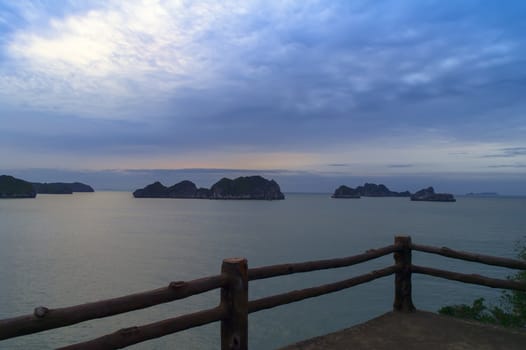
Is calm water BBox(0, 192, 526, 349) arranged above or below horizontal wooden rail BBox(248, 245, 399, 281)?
below

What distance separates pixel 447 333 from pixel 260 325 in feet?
46.0

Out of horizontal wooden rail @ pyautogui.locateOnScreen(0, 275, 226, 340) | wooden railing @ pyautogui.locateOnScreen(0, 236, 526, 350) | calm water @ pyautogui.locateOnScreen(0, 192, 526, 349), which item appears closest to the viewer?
horizontal wooden rail @ pyautogui.locateOnScreen(0, 275, 226, 340)

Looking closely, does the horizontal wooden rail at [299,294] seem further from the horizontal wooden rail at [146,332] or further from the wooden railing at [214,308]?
the horizontal wooden rail at [146,332]

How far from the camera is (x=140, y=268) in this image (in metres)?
31.1

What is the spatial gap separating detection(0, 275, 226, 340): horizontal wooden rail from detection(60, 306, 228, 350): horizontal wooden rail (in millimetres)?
171

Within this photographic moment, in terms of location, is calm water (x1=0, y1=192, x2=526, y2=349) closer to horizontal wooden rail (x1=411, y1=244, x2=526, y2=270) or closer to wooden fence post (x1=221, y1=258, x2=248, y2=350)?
horizontal wooden rail (x1=411, y1=244, x2=526, y2=270)

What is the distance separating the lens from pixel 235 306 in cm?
374

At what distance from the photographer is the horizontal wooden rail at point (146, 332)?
2.93 m

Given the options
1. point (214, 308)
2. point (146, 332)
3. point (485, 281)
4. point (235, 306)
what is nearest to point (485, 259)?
point (485, 281)

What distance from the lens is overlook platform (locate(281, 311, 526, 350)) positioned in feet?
14.7

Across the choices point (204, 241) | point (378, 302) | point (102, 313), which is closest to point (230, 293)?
point (102, 313)

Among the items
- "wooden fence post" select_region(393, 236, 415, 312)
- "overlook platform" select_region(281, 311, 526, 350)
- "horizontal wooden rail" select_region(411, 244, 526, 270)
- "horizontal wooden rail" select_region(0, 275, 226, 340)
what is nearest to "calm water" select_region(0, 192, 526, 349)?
"wooden fence post" select_region(393, 236, 415, 312)

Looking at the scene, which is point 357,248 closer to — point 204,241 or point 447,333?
point 204,241

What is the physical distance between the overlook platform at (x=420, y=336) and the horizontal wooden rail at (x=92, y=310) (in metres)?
1.49
